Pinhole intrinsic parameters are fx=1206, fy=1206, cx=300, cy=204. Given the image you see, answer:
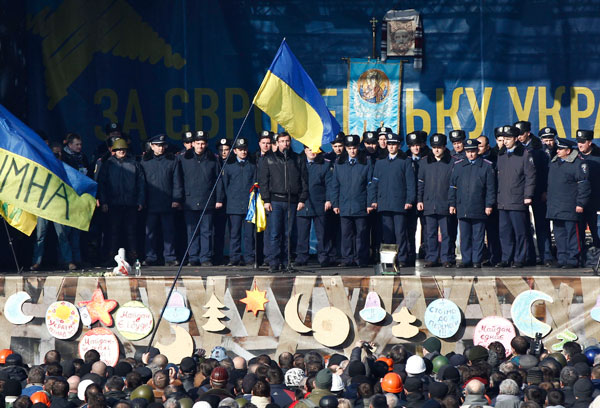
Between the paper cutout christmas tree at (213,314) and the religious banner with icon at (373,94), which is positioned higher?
the religious banner with icon at (373,94)

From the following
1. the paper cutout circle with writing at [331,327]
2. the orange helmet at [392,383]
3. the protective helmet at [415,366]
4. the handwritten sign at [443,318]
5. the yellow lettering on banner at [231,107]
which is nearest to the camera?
the orange helmet at [392,383]

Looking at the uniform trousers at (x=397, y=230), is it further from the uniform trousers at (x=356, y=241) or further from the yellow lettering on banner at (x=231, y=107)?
the yellow lettering on banner at (x=231, y=107)

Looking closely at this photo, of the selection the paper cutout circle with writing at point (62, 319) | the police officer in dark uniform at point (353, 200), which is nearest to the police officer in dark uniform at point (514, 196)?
the police officer in dark uniform at point (353, 200)

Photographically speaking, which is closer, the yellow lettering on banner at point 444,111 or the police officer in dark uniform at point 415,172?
the police officer in dark uniform at point 415,172

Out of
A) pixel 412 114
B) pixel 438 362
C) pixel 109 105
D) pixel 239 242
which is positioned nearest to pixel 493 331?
Result: pixel 438 362

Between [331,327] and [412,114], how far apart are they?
221 inches

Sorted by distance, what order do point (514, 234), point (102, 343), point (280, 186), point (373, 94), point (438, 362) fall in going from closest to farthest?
point (438, 362)
point (102, 343)
point (280, 186)
point (514, 234)
point (373, 94)

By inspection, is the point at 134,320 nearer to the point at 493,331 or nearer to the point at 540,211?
the point at 493,331

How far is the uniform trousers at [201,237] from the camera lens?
16375mm

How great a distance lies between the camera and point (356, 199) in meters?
16.0

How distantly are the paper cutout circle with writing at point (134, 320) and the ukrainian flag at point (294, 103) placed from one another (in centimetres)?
276

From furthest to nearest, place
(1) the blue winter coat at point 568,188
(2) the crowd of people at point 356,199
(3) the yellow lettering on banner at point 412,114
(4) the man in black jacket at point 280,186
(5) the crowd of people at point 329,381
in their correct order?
1. (3) the yellow lettering on banner at point 412,114
2. (2) the crowd of people at point 356,199
3. (4) the man in black jacket at point 280,186
4. (1) the blue winter coat at point 568,188
5. (5) the crowd of people at point 329,381

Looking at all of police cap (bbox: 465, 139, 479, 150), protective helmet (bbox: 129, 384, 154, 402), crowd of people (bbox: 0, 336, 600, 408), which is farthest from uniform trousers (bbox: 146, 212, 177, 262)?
protective helmet (bbox: 129, 384, 154, 402)

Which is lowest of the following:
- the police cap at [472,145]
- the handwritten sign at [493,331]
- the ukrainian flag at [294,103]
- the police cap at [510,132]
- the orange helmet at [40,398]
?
the orange helmet at [40,398]
